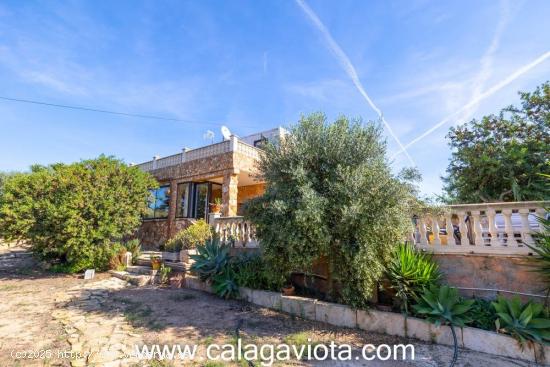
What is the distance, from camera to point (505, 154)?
11.8m

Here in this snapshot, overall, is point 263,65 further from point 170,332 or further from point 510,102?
point 510,102

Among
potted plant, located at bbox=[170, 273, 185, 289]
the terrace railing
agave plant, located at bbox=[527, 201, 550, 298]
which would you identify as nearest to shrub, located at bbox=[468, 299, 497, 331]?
agave plant, located at bbox=[527, 201, 550, 298]

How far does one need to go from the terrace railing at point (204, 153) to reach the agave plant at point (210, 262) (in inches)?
198

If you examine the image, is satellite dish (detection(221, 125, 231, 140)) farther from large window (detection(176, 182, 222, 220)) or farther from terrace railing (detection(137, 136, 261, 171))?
large window (detection(176, 182, 222, 220))

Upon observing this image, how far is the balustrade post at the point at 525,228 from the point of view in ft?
15.3

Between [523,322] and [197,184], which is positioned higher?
[197,184]

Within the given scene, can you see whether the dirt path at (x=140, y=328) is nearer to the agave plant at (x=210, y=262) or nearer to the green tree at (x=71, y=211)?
the agave plant at (x=210, y=262)

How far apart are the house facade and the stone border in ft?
21.2

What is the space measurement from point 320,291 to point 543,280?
→ 4.16 metres

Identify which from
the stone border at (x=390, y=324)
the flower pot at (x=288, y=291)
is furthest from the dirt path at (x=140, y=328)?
the flower pot at (x=288, y=291)

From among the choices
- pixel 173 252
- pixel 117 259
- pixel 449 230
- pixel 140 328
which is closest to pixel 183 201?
pixel 117 259

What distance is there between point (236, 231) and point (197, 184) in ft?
21.2

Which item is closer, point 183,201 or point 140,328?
point 140,328

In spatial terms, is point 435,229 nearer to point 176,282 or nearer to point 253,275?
point 253,275
